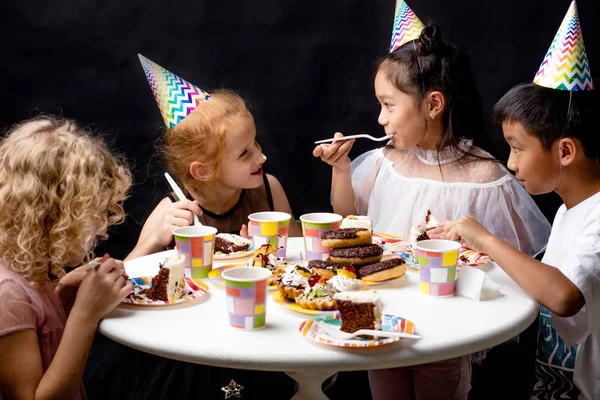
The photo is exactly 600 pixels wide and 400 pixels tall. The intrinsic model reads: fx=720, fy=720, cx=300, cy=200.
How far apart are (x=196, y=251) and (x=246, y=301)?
1.29 feet

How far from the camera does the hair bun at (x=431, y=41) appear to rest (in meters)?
2.28

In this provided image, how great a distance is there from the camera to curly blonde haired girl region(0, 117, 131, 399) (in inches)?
55.3

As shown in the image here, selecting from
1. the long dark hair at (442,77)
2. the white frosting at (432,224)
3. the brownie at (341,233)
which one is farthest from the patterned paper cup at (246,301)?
the long dark hair at (442,77)

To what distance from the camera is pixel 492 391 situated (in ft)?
8.57

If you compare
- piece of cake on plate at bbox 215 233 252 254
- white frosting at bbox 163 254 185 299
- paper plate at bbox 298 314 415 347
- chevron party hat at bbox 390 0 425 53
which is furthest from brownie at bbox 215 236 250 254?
chevron party hat at bbox 390 0 425 53

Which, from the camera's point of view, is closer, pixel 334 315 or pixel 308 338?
pixel 308 338

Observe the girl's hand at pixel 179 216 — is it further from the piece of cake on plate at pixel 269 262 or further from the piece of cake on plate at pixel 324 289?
the piece of cake on plate at pixel 324 289

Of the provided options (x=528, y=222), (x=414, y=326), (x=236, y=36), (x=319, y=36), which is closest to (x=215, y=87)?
(x=236, y=36)

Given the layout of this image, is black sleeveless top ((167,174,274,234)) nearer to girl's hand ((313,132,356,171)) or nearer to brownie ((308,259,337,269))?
girl's hand ((313,132,356,171))

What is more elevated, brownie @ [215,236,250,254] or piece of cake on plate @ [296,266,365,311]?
piece of cake on plate @ [296,266,365,311]

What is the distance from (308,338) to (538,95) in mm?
1042

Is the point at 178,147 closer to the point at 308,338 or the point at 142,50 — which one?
the point at 142,50

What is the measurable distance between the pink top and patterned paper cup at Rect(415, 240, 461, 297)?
30.8 inches

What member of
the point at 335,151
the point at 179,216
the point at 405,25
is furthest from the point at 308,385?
the point at 405,25
